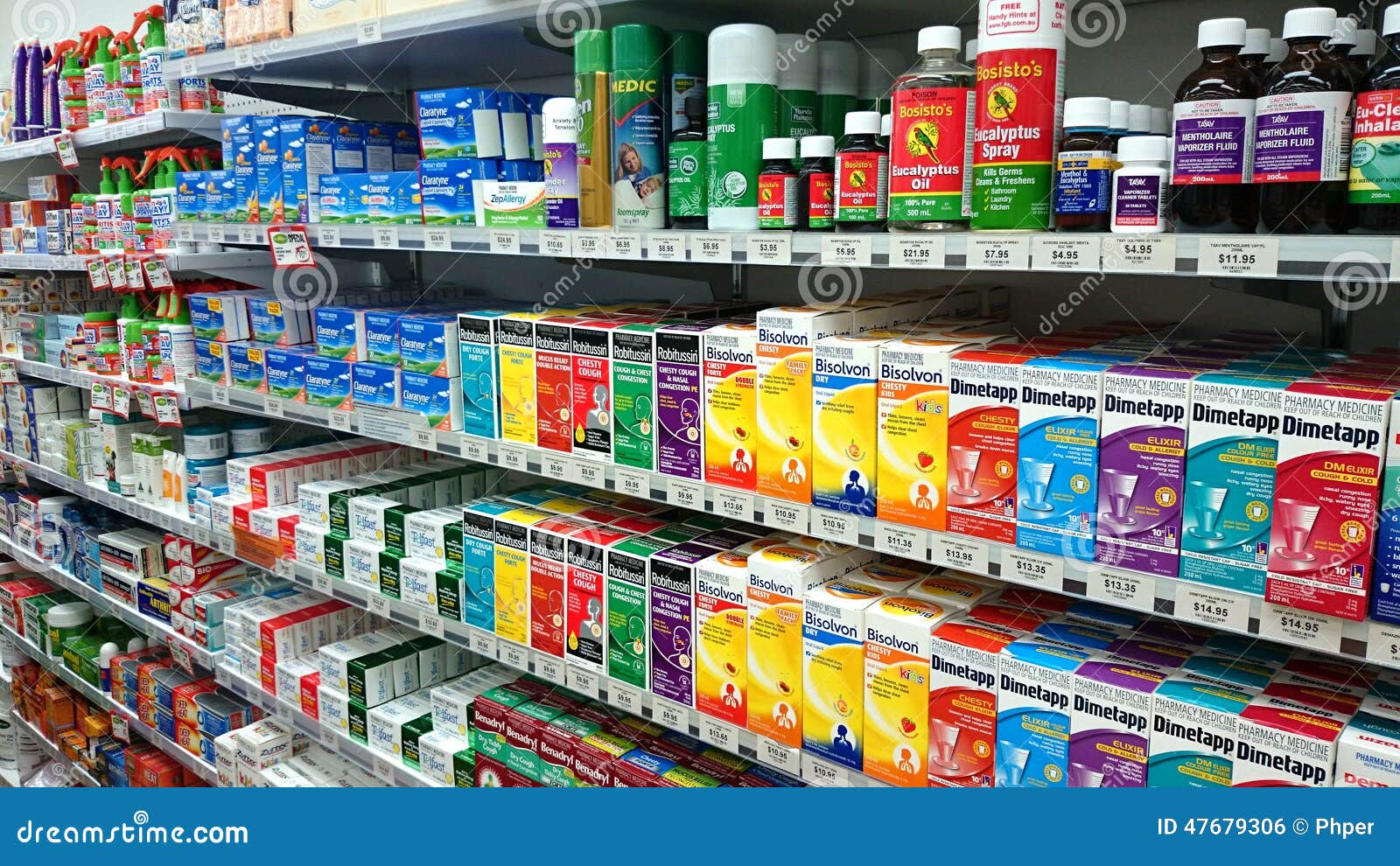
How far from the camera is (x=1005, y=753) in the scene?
162 cm

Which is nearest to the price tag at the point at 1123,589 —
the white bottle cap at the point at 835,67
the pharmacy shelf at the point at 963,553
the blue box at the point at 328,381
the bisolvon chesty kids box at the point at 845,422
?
the pharmacy shelf at the point at 963,553

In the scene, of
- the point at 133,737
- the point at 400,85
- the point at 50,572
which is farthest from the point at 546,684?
the point at 50,572

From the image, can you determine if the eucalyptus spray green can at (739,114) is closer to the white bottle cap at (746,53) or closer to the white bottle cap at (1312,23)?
the white bottle cap at (746,53)

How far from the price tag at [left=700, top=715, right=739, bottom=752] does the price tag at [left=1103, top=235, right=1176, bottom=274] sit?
1.12 meters

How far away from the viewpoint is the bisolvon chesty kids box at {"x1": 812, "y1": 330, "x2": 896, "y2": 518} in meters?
1.72

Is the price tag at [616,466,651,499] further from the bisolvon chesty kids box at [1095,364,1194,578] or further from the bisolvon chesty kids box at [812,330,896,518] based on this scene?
the bisolvon chesty kids box at [1095,364,1194,578]

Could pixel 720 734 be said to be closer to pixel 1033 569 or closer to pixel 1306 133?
→ pixel 1033 569

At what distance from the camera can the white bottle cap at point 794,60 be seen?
1.84 metres

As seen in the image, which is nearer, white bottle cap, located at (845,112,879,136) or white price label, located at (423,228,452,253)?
white bottle cap, located at (845,112,879,136)

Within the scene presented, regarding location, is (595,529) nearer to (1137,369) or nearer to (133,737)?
(1137,369)

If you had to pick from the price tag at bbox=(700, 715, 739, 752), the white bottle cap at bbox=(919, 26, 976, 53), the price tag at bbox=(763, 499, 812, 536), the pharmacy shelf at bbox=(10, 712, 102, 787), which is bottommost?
the pharmacy shelf at bbox=(10, 712, 102, 787)

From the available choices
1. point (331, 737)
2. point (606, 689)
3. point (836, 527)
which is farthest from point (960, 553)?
point (331, 737)

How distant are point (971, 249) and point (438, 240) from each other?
4.32 feet

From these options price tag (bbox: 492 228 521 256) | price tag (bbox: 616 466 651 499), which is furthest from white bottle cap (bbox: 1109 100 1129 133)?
price tag (bbox: 492 228 521 256)
